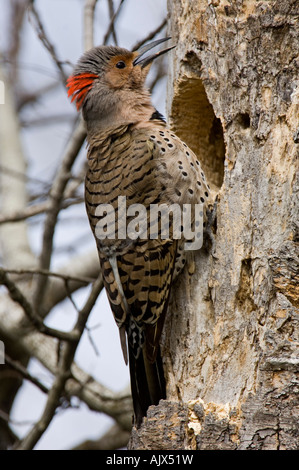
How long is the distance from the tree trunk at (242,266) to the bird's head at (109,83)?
570mm

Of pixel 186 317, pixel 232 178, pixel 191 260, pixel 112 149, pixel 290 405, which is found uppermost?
pixel 112 149

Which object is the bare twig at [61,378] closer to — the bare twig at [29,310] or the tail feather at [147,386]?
the bare twig at [29,310]

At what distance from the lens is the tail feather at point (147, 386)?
3.25 m

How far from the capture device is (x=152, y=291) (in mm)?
3355

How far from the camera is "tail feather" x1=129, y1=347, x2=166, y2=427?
10.7 feet

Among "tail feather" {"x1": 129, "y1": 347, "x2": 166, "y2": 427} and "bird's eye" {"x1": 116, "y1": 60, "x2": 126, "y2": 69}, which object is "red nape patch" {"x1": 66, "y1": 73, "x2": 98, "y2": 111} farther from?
"tail feather" {"x1": 129, "y1": 347, "x2": 166, "y2": 427}

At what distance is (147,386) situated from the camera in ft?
10.7

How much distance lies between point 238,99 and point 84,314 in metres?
1.66

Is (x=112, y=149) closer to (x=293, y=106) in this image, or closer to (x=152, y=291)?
(x=152, y=291)

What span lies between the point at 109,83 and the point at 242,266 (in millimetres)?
1728

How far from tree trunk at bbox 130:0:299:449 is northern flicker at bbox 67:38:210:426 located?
0.12 metres

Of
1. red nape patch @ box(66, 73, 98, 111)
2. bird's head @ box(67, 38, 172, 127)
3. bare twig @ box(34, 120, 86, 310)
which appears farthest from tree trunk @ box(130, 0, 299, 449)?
bare twig @ box(34, 120, 86, 310)

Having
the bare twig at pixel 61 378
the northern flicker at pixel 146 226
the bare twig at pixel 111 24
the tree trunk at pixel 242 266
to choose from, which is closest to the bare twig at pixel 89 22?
the bare twig at pixel 111 24
